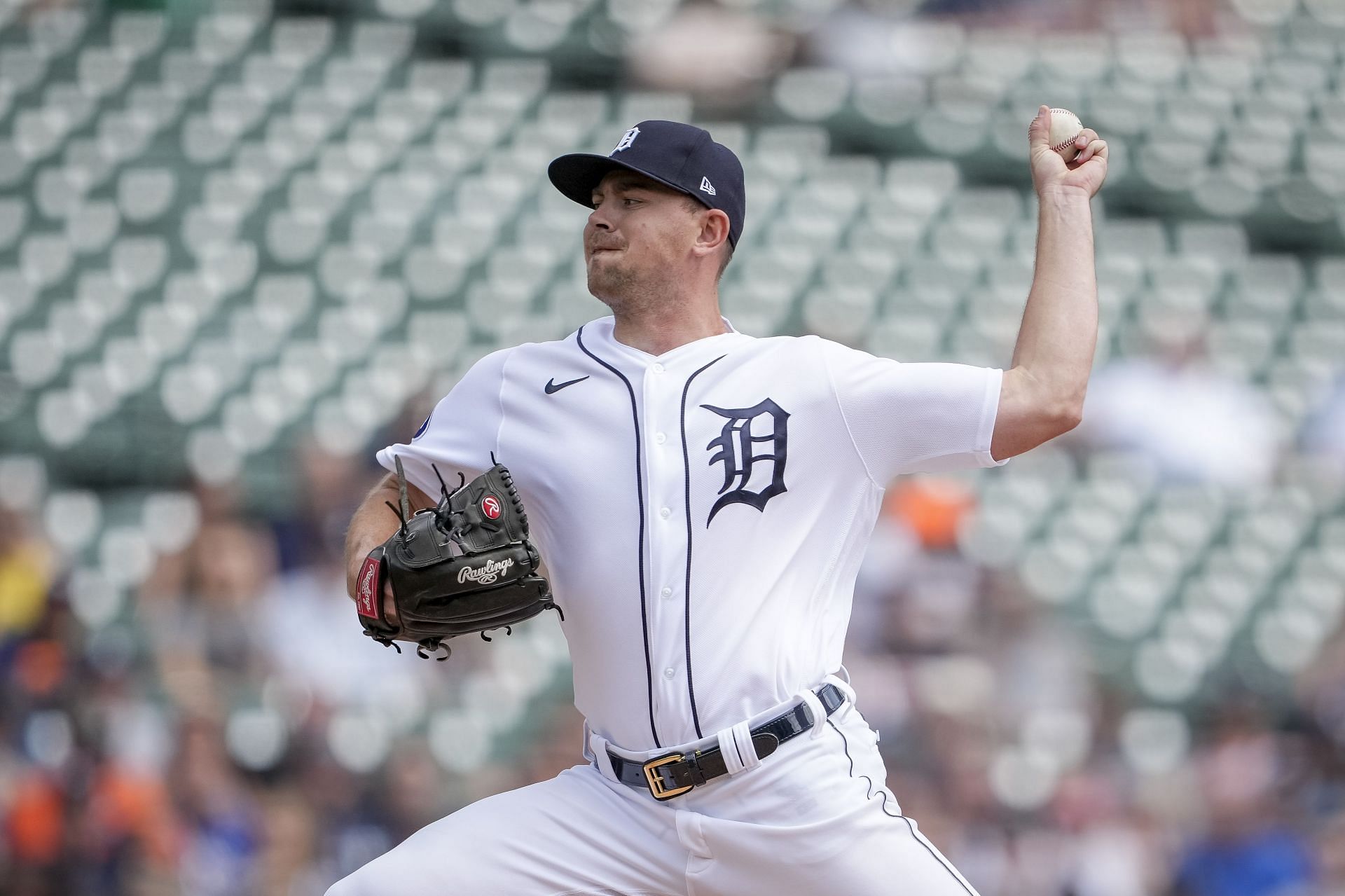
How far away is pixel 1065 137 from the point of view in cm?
262

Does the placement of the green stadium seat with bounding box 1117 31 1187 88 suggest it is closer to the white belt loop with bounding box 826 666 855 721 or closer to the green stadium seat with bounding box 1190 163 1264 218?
the green stadium seat with bounding box 1190 163 1264 218

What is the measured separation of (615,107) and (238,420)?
8.25 feet

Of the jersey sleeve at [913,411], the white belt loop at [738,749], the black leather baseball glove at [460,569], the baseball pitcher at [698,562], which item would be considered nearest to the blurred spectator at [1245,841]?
the baseball pitcher at [698,562]

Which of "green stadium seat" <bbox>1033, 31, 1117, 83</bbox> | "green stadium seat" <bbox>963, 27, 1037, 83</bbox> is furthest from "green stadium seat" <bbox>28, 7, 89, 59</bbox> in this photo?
"green stadium seat" <bbox>1033, 31, 1117, 83</bbox>

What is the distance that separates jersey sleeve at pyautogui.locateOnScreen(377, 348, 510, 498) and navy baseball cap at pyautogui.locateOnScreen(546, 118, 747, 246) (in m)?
0.39

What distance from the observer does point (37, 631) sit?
19.2 feet

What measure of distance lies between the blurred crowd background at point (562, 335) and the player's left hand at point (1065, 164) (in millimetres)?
3499

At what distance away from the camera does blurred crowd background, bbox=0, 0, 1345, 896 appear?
219 inches

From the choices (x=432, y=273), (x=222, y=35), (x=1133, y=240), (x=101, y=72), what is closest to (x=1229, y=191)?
(x=1133, y=240)

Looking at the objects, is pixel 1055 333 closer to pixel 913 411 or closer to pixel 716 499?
pixel 913 411

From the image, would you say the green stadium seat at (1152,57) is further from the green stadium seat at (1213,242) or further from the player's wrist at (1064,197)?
the player's wrist at (1064,197)

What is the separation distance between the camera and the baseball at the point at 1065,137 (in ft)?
8.58

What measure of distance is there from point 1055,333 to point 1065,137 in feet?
1.39

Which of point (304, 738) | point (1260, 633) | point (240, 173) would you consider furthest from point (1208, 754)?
point (240, 173)
